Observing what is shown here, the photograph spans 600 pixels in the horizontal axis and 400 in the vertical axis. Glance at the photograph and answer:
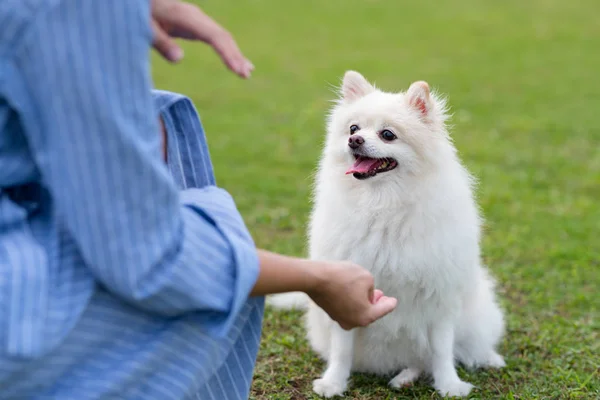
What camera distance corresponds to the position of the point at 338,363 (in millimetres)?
2957

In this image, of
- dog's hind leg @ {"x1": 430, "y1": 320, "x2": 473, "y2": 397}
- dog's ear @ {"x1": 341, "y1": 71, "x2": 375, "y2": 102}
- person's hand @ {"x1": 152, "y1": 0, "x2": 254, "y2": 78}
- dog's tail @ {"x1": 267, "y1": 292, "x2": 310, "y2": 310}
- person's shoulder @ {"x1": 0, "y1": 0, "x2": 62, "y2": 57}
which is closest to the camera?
person's shoulder @ {"x1": 0, "y1": 0, "x2": 62, "y2": 57}

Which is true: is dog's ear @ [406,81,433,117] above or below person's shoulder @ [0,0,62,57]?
below

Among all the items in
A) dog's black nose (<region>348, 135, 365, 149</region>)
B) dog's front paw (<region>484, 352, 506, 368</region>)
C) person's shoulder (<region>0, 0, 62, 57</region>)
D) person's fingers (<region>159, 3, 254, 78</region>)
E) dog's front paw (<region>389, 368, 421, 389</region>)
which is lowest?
dog's front paw (<region>389, 368, 421, 389</region>)

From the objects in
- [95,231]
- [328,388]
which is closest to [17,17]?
[95,231]

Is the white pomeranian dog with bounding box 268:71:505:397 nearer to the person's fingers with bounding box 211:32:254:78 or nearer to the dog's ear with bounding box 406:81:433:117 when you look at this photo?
the dog's ear with bounding box 406:81:433:117

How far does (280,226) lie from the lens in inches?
196

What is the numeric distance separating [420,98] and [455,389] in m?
1.09

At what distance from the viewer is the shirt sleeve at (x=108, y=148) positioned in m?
1.37

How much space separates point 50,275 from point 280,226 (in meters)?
3.49

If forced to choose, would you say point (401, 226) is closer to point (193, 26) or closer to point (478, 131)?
point (193, 26)

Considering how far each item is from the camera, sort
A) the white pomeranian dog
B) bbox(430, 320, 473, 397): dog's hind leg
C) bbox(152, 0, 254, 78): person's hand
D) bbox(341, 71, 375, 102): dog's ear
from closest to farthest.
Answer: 1. bbox(152, 0, 254, 78): person's hand
2. the white pomeranian dog
3. bbox(430, 320, 473, 397): dog's hind leg
4. bbox(341, 71, 375, 102): dog's ear

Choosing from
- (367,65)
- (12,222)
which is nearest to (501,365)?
(12,222)

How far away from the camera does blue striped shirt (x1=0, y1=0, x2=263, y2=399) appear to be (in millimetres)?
1383

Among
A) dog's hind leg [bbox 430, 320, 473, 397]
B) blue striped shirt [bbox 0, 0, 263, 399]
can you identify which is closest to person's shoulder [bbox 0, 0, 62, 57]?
blue striped shirt [bbox 0, 0, 263, 399]
